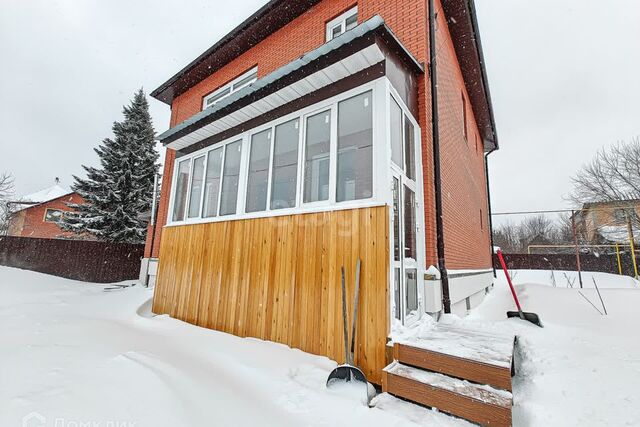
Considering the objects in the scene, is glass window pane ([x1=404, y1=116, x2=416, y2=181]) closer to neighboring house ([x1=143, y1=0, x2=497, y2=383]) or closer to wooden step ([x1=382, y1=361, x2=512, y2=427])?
neighboring house ([x1=143, y1=0, x2=497, y2=383])

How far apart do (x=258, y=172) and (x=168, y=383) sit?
10.6 ft

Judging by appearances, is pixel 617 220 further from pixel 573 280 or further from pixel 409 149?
pixel 409 149

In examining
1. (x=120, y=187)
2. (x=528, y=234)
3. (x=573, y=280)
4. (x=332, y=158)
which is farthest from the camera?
(x=528, y=234)

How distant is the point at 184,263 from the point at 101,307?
10.4ft

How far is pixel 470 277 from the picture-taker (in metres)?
6.62

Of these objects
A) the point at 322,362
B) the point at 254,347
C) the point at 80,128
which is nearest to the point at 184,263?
the point at 254,347

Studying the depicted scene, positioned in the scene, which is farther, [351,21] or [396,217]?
[351,21]

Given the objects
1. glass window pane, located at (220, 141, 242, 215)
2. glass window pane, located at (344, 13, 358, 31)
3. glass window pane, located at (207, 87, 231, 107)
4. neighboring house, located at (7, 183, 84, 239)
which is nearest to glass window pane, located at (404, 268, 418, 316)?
glass window pane, located at (220, 141, 242, 215)

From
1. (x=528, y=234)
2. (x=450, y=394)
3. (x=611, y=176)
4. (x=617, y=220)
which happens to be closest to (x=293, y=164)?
(x=450, y=394)

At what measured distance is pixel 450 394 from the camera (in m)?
2.32

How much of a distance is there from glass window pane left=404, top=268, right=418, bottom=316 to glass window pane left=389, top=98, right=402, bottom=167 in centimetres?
156

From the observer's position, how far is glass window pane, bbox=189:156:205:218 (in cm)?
598

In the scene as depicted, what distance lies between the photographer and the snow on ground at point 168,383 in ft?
6.74

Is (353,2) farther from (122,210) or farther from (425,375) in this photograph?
(122,210)
